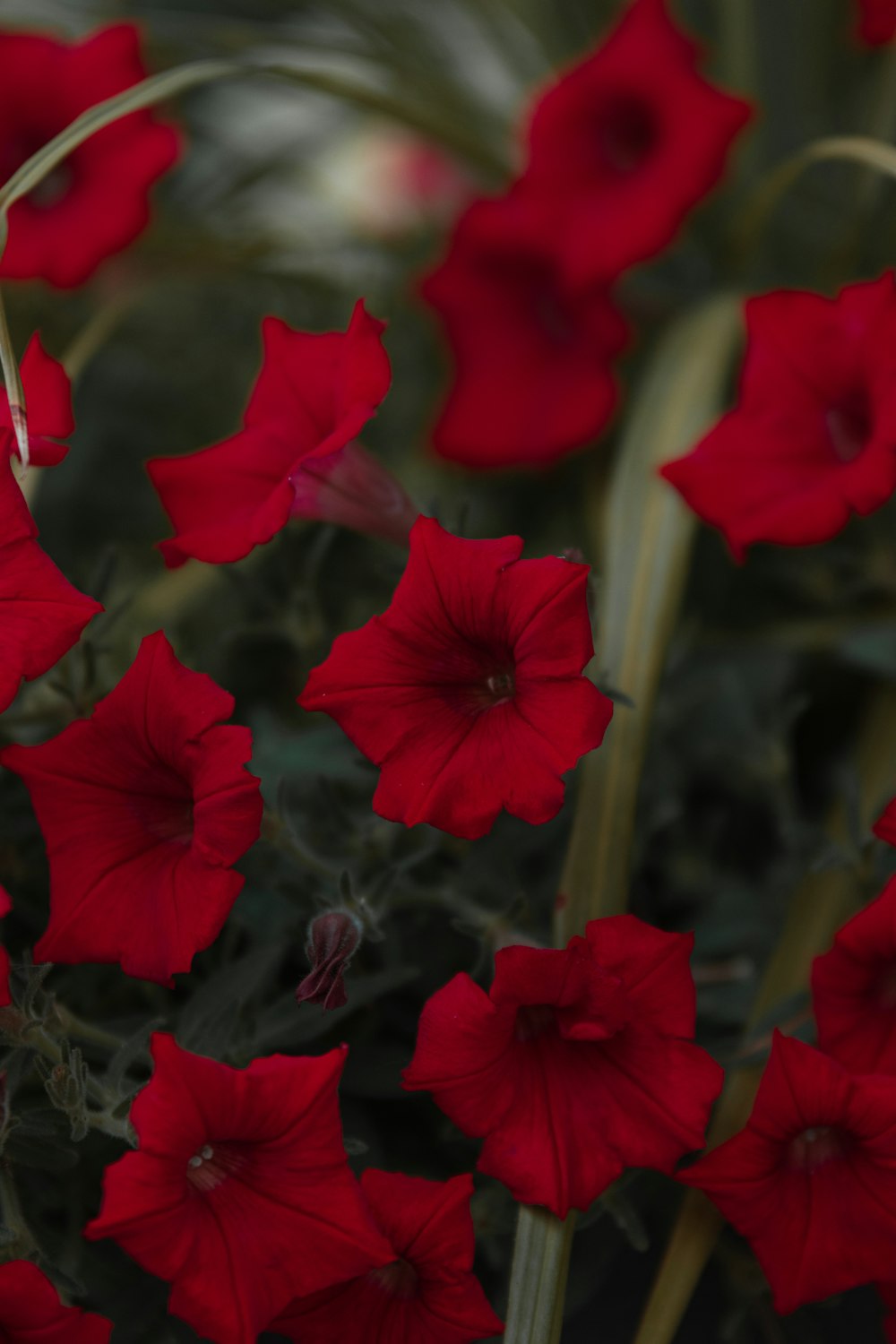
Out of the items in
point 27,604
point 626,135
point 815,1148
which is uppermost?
point 27,604

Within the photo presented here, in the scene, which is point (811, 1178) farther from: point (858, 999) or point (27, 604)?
point (27, 604)

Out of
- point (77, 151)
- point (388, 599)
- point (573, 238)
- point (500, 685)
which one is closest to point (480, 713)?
point (500, 685)

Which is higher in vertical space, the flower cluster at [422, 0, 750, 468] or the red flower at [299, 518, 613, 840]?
the red flower at [299, 518, 613, 840]

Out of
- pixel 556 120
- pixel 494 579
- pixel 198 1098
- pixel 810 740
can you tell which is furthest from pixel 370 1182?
pixel 556 120

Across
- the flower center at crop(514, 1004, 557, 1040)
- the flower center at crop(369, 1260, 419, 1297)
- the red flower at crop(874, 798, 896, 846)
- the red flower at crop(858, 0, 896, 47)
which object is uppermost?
the red flower at crop(858, 0, 896, 47)

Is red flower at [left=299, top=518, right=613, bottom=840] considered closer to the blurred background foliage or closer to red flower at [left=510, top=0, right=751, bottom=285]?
the blurred background foliage

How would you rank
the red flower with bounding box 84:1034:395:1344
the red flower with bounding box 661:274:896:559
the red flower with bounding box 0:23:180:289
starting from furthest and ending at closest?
1. the red flower with bounding box 0:23:180:289
2. the red flower with bounding box 661:274:896:559
3. the red flower with bounding box 84:1034:395:1344

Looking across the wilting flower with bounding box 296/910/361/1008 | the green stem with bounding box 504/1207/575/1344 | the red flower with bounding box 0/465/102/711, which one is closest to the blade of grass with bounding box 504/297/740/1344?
the green stem with bounding box 504/1207/575/1344

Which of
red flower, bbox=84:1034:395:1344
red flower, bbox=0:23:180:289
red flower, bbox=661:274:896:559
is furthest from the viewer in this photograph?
red flower, bbox=0:23:180:289
